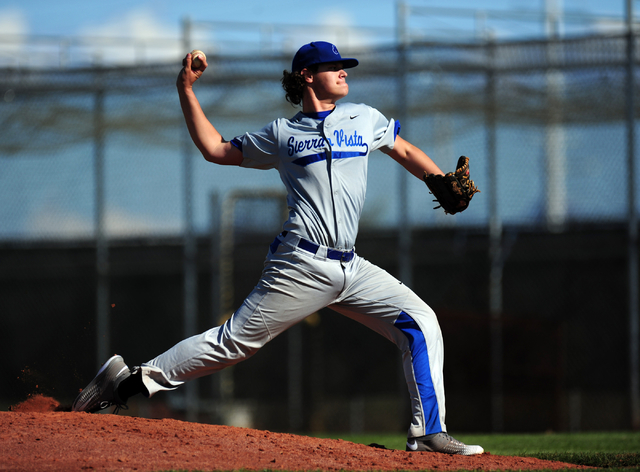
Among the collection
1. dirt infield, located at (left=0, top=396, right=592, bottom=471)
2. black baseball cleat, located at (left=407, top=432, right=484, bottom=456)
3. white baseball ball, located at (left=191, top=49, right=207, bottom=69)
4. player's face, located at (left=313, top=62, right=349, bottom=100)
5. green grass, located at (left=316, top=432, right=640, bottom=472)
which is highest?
white baseball ball, located at (left=191, top=49, right=207, bottom=69)

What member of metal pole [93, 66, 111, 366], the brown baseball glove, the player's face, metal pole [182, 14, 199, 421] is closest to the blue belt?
the brown baseball glove

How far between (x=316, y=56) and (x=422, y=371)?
178 centimetres

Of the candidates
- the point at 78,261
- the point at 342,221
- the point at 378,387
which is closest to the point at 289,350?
the point at 378,387

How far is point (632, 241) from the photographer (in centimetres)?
820

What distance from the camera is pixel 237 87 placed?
9.72 metres

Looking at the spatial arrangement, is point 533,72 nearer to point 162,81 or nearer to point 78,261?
point 162,81

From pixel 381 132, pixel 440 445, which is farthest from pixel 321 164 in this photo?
pixel 440 445

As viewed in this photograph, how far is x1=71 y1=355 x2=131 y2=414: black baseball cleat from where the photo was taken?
3.88 m

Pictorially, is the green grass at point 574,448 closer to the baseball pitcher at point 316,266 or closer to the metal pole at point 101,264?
the baseball pitcher at point 316,266

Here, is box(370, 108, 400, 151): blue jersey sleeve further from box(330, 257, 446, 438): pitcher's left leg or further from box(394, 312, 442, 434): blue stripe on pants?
box(394, 312, 442, 434): blue stripe on pants

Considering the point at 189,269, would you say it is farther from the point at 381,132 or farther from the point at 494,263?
the point at 381,132

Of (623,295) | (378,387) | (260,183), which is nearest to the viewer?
(623,295)

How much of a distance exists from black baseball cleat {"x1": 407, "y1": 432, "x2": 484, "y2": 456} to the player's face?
6.14ft

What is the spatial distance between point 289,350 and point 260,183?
7.29 feet
